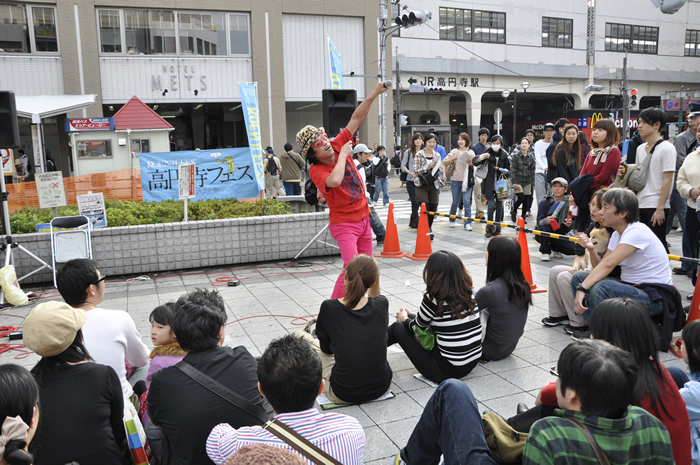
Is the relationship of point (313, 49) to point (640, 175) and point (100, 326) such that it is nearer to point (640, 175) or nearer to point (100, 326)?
point (640, 175)

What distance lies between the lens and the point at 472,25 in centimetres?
3250

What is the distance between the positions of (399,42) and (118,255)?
25.8 m

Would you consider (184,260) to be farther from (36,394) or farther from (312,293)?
(36,394)

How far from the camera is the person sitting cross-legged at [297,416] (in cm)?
202

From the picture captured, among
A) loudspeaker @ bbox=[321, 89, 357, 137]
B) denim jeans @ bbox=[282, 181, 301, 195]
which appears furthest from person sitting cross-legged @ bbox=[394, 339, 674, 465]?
denim jeans @ bbox=[282, 181, 301, 195]

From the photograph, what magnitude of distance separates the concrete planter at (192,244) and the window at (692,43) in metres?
42.2

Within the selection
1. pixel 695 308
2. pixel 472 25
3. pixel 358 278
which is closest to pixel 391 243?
pixel 695 308

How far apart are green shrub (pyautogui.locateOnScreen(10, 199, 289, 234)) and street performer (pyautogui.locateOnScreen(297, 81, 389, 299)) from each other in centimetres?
396

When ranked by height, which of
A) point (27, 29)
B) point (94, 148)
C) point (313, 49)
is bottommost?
point (94, 148)

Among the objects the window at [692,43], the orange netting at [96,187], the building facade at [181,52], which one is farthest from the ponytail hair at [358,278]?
the window at [692,43]

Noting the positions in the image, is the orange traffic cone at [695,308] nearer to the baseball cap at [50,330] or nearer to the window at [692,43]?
the baseball cap at [50,330]

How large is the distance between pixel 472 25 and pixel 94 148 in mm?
24320

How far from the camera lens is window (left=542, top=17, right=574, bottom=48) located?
34.7 metres

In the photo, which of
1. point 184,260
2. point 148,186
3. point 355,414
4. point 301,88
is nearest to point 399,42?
point 301,88
